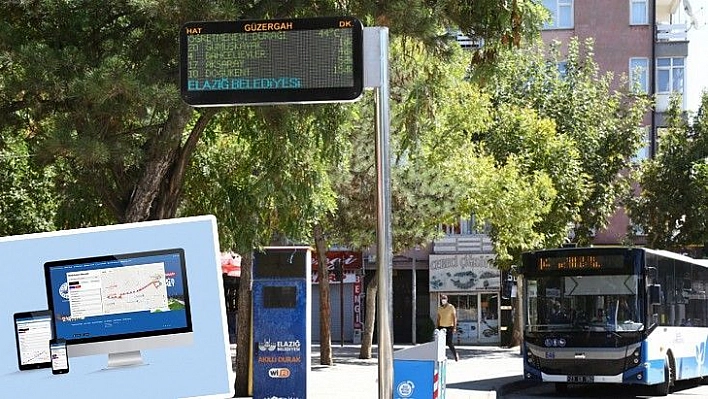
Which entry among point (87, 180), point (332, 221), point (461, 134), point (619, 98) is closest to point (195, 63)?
point (87, 180)

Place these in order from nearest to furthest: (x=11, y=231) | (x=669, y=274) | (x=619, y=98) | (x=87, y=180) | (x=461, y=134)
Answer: (x=87, y=180), (x=669, y=274), (x=11, y=231), (x=461, y=134), (x=619, y=98)

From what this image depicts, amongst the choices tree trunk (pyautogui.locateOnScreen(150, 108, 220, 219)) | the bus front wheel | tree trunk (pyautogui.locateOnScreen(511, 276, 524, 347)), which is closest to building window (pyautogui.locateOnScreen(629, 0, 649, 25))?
tree trunk (pyautogui.locateOnScreen(511, 276, 524, 347))

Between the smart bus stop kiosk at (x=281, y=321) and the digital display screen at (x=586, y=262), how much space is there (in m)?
8.62

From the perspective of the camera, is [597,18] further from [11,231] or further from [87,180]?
[87,180]

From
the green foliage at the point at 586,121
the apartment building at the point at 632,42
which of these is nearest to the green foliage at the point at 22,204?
the green foliage at the point at 586,121

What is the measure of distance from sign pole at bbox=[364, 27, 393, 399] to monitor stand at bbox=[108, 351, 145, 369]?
3.76 m

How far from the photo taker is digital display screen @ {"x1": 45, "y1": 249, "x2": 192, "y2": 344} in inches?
140

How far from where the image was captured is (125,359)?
3451 millimetres

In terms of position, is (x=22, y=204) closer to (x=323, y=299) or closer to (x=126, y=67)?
(x=323, y=299)

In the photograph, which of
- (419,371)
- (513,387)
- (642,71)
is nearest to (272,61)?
(419,371)

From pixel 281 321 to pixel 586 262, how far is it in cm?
891

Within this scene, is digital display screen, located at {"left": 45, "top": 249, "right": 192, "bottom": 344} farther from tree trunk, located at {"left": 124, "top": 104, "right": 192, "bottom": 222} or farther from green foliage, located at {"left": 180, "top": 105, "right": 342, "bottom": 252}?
green foliage, located at {"left": 180, "top": 105, "right": 342, "bottom": 252}

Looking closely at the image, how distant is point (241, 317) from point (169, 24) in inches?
365

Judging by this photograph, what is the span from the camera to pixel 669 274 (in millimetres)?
24062
